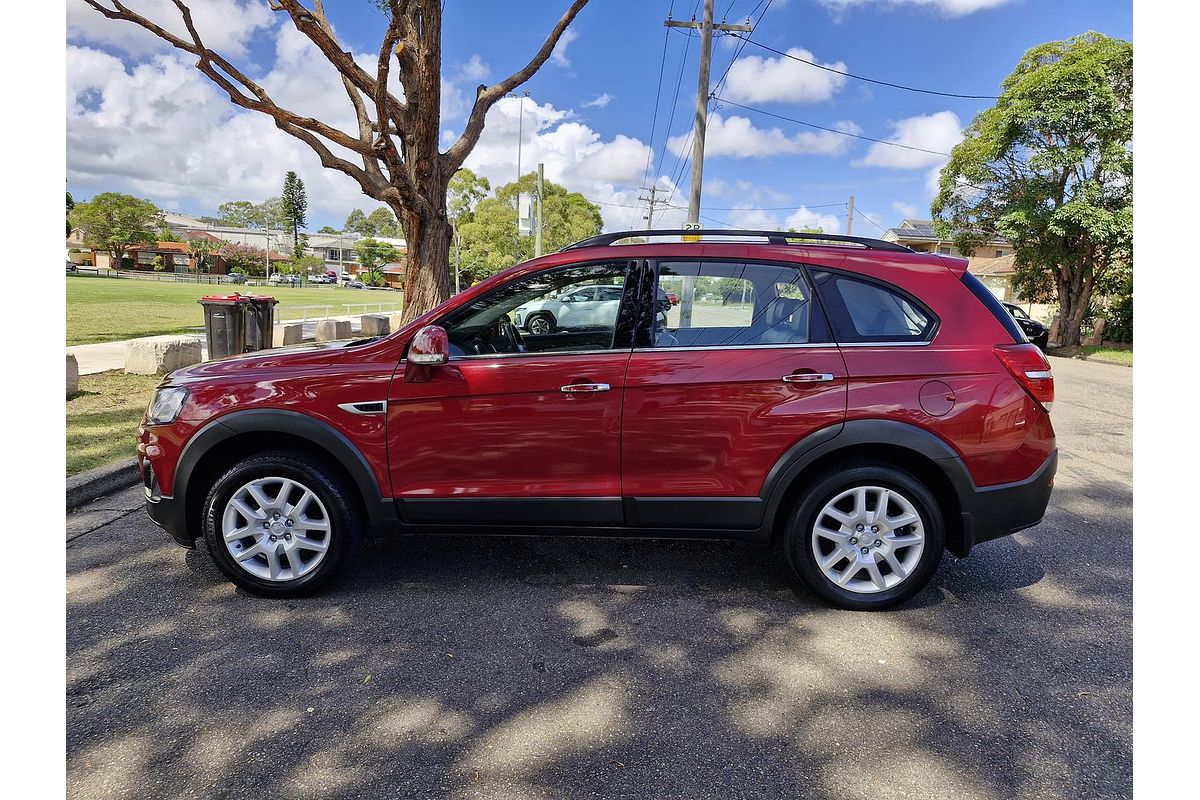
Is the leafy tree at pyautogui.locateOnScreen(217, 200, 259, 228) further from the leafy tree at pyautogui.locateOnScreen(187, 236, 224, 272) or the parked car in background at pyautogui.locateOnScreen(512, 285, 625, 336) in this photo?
the parked car in background at pyautogui.locateOnScreen(512, 285, 625, 336)

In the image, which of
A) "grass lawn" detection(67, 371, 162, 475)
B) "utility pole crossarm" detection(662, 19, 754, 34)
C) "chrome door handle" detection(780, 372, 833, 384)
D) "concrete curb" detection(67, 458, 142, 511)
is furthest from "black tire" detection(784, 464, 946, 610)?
"utility pole crossarm" detection(662, 19, 754, 34)

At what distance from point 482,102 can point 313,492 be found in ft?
26.8

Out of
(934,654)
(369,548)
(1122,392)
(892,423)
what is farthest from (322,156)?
(1122,392)

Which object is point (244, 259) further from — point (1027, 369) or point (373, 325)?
point (1027, 369)

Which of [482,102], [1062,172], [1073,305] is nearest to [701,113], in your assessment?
[482,102]

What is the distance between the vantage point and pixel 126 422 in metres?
6.98

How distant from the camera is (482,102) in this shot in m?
10.4

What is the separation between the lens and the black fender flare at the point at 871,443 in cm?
347

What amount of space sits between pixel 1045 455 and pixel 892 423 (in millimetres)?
797

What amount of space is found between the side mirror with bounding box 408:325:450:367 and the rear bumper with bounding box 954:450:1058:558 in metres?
2.60

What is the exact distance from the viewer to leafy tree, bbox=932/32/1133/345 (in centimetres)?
1962

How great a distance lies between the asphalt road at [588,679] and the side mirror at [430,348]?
1231mm

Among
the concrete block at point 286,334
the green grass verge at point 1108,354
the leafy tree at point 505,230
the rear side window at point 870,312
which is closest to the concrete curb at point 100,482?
the rear side window at point 870,312

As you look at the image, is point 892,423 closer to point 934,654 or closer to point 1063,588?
point 934,654
